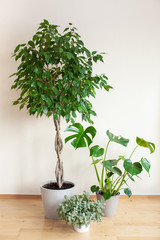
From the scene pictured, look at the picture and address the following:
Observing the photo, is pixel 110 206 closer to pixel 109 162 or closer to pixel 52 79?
pixel 109 162

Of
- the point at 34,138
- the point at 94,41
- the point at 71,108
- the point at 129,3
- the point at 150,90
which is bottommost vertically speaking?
the point at 34,138

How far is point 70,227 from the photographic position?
220 centimetres

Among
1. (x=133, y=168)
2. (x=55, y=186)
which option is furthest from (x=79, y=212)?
(x=133, y=168)

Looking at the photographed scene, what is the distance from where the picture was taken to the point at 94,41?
2721mm

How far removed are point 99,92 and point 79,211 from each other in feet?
4.02

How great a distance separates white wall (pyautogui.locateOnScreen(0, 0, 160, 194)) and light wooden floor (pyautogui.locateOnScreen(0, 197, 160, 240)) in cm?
27

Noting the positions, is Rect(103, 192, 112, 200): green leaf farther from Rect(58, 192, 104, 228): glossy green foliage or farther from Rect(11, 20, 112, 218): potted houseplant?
Rect(11, 20, 112, 218): potted houseplant

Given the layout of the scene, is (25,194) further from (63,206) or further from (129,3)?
(129,3)

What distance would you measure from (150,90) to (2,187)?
1.87 metres

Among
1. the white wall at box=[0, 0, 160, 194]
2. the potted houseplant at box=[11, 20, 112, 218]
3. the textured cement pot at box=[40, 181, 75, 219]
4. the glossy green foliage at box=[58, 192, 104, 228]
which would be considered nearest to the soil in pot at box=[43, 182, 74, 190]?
the textured cement pot at box=[40, 181, 75, 219]

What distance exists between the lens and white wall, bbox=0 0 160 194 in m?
2.70

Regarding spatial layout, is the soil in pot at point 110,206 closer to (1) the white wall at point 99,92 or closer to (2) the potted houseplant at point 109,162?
(2) the potted houseplant at point 109,162

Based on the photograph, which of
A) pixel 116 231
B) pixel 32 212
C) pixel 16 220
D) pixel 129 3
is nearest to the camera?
pixel 116 231

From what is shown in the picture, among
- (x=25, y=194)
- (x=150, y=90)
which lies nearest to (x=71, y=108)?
(x=150, y=90)
